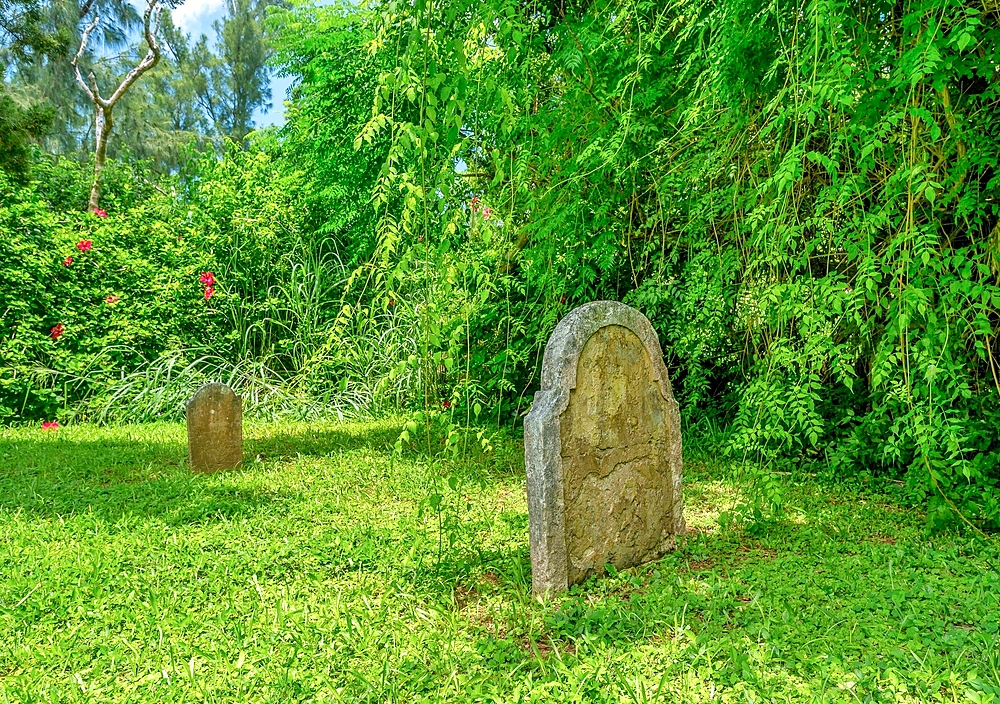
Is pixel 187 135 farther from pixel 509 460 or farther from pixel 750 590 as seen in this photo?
Result: pixel 750 590

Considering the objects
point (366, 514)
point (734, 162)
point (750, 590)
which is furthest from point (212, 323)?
point (750, 590)

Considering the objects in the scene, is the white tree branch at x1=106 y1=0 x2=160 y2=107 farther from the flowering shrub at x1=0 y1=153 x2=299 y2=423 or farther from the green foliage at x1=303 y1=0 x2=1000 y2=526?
the green foliage at x1=303 y1=0 x2=1000 y2=526

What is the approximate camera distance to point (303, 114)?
12398 millimetres

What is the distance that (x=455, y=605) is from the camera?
3180 millimetres

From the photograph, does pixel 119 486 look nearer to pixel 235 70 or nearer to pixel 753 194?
→ pixel 753 194

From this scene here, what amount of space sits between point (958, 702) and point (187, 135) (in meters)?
28.0

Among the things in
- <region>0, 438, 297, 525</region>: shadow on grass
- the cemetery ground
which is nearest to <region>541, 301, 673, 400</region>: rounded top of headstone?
the cemetery ground

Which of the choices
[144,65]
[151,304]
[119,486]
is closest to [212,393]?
[119,486]

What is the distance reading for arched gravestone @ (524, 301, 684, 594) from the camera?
3152mm

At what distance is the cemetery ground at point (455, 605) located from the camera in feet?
8.14

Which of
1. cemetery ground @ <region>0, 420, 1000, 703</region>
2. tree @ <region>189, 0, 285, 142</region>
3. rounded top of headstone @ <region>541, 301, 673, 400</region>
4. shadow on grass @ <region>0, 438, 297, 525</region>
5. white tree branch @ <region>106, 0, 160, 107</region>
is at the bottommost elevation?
cemetery ground @ <region>0, 420, 1000, 703</region>

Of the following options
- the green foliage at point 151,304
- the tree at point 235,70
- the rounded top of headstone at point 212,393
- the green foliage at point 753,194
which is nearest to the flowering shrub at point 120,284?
the green foliage at point 151,304

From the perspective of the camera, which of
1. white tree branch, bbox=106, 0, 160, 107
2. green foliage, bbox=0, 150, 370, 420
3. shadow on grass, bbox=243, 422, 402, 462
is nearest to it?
shadow on grass, bbox=243, 422, 402, 462

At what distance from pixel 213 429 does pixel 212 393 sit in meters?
0.29
